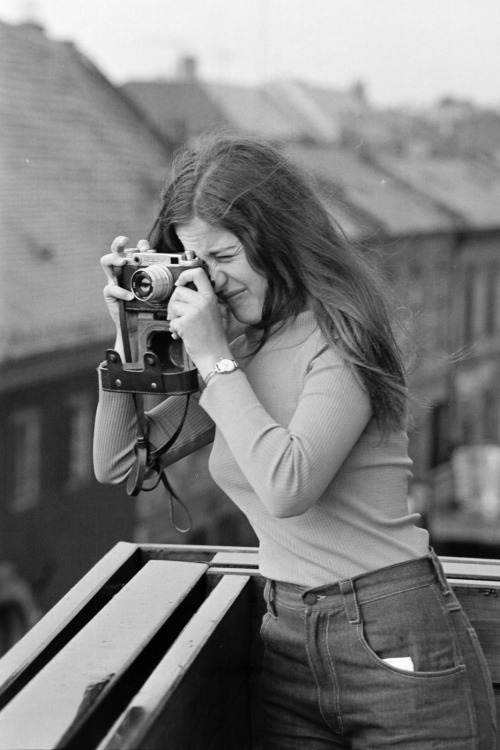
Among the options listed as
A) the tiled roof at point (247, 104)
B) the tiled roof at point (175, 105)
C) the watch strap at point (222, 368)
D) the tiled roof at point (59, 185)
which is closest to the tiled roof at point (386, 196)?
the tiled roof at point (247, 104)

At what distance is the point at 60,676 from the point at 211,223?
1.37 ft

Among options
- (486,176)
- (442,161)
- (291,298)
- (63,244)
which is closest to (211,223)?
(291,298)

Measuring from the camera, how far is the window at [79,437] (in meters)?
7.28

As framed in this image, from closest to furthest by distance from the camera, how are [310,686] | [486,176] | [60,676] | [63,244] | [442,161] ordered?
1. [60,676]
2. [310,686]
3. [442,161]
4. [486,176]
5. [63,244]

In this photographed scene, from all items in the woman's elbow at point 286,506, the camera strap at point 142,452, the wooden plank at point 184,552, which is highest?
the woman's elbow at point 286,506

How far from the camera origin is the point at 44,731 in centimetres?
75

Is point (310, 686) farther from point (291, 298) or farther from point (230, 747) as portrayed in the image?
point (291, 298)

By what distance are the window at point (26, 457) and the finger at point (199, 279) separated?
6.88 meters

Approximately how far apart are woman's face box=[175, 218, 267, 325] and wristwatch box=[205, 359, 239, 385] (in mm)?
86

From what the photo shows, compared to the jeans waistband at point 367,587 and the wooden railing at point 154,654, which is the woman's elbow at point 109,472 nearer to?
the wooden railing at point 154,654

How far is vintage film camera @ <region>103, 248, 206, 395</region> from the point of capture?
957 mm

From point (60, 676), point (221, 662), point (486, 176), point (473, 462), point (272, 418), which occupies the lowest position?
point (473, 462)

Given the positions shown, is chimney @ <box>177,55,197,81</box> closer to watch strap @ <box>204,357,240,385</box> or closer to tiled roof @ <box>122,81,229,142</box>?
tiled roof @ <box>122,81,229,142</box>

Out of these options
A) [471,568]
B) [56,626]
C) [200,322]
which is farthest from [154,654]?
[471,568]
